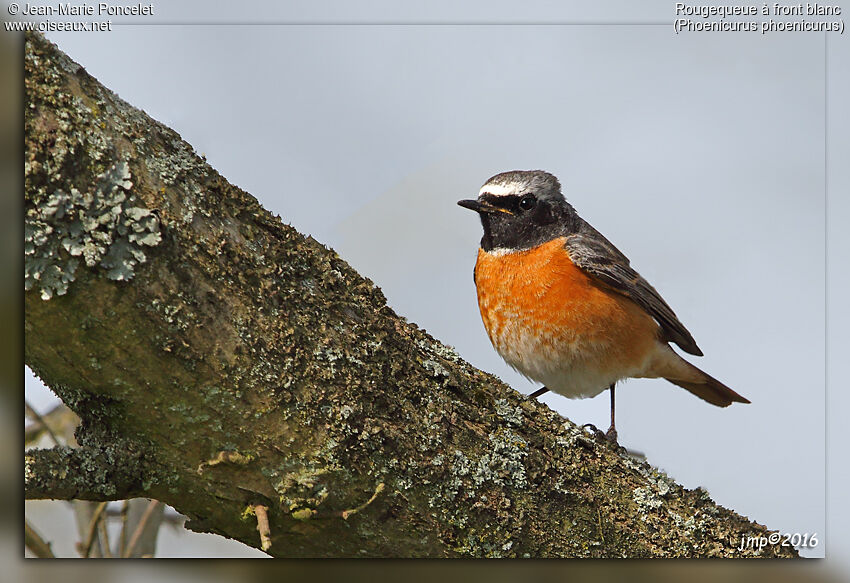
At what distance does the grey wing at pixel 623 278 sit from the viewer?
14.1ft

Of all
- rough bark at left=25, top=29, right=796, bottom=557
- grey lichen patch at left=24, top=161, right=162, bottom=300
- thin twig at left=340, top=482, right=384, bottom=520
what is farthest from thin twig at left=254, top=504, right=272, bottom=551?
grey lichen patch at left=24, top=161, right=162, bottom=300

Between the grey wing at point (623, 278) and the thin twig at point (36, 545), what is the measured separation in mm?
3059

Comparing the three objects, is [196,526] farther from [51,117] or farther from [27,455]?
[51,117]

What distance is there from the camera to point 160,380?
2.42 m

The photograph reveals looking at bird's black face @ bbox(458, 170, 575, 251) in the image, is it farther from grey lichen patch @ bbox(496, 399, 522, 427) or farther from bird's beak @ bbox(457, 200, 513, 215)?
grey lichen patch @ bbox(496, 399, 522, 427)

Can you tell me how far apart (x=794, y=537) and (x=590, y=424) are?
1.14 metres

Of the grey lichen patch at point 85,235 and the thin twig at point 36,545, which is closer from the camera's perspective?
the grey lichen patch at point 85,235

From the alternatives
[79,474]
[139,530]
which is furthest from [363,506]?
[139,530]

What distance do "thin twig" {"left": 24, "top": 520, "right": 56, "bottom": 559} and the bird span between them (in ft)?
A: 8.36

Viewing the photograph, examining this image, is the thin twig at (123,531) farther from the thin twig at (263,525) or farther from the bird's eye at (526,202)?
the bird's eye at (526,202)

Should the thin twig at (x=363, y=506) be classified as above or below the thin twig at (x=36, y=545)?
above

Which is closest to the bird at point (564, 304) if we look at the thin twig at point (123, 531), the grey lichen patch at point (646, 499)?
the grey lichen patch at point (646, 499)

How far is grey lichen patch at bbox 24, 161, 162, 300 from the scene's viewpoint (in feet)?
7.39

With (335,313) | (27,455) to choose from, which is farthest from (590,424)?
(27,455)
